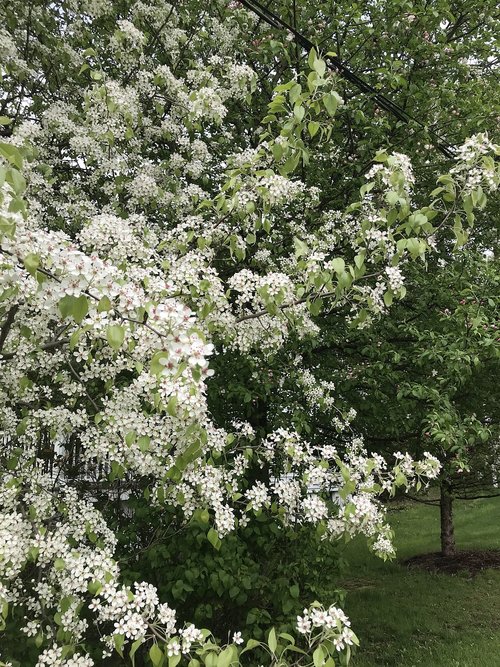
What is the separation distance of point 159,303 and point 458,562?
1033 centimetres

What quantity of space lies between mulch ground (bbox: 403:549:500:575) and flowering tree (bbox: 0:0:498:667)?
17.5 feet

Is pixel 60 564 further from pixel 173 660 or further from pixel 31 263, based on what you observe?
pixel 31 263

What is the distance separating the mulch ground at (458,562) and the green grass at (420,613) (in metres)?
0.30

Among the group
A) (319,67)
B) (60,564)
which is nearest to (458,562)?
(60,564)

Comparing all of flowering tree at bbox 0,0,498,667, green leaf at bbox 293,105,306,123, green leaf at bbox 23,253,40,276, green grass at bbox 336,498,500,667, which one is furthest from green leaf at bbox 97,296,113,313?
green grass at bbox 336,498,500,667

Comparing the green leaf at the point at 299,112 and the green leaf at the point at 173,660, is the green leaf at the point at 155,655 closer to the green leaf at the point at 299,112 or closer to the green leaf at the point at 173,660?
the green leaf at the point at 173,660

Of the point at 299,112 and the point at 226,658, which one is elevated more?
the point at 299,112

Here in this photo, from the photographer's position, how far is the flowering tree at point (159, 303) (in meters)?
2.33

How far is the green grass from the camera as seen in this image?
6488mm

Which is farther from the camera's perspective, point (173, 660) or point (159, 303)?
point (159, 303)

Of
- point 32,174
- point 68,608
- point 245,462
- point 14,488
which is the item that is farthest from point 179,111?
point 68,608

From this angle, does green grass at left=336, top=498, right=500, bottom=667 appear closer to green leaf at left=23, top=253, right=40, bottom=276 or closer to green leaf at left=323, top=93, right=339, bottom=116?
green leaf at left=323, top=93, right=339, bottom=116

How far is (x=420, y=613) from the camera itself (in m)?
8.00

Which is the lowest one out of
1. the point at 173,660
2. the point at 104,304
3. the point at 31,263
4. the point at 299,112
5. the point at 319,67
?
the point at 173,660
